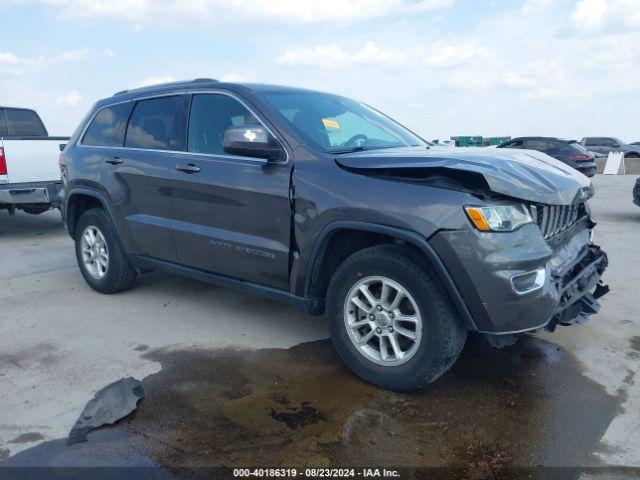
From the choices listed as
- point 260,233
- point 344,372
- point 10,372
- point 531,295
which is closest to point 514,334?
point 531,295

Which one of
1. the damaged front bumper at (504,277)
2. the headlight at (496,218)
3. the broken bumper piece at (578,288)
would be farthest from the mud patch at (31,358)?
the broken bumper piece at (578,288)

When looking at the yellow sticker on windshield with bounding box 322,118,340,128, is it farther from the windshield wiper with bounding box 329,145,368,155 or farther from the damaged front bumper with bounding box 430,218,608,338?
the damaged front bumper with bounding box 430,218,608,338

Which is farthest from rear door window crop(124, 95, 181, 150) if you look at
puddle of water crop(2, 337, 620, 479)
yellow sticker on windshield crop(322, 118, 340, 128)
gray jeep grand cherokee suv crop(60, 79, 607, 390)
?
puddle of water crop(2, 337, 620, 479)

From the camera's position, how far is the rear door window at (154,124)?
4562 millimetres

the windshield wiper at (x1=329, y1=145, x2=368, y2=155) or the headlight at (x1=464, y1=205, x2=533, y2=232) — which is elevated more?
the windshield wiper at (x1=329, y1=145, x2=368, y2=155)

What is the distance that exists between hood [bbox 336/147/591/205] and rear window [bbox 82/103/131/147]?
2.47 metres

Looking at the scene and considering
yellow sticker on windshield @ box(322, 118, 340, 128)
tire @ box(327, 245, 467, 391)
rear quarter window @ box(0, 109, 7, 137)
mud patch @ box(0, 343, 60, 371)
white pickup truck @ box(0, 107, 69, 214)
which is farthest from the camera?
rear quarter window @ box(0, 109, 7, 137)

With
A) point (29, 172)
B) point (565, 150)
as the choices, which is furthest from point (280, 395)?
point (565, 150)

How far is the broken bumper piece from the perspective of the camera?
10.7 ft

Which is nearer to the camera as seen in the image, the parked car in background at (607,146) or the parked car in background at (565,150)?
the parked car in background at (565,150)

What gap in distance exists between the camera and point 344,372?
3.64 meters

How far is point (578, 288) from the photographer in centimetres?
346

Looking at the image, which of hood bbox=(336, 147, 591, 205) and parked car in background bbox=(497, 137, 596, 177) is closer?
hood bbox=(336, 147, 591, 205)

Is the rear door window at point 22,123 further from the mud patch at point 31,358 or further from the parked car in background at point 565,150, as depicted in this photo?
the parked car in background at point 565,150
